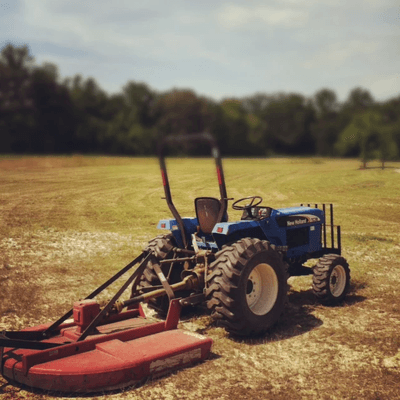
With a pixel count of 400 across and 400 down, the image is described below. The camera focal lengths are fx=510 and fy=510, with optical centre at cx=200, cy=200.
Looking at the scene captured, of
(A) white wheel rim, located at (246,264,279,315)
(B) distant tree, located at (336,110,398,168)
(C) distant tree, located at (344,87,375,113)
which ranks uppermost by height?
(C) distant tree, located at (344,87,375,113)

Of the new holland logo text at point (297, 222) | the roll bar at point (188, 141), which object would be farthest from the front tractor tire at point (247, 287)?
the new holland logo text at point (297, 222)

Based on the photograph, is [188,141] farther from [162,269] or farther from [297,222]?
[297,222]

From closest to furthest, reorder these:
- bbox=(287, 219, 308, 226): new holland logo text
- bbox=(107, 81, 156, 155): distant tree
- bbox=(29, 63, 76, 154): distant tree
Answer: bbox=(287, 219, 308, 226): new holland logo text < bbox=(107, 81, 156, 155): distant tree < bbox=(29, 63, 76, 154): distant tree

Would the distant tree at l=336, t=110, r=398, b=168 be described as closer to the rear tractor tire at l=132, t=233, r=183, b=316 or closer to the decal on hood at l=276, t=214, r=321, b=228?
the decal on hood at l=276, t=214, r=321, b=228

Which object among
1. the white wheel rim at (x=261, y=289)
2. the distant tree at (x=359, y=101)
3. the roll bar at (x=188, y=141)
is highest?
the distant tree at (x=359, y=101)

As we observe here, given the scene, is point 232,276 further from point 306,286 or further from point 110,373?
point 306,286

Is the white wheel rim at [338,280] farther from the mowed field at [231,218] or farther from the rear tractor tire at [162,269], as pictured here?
the rear tractor tire at [162,269]

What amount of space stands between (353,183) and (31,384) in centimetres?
968

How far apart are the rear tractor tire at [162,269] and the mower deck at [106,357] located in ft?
3.27

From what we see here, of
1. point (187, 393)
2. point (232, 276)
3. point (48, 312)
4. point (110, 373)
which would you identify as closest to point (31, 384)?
point (110, 373)

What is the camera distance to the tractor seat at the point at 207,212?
249 inches

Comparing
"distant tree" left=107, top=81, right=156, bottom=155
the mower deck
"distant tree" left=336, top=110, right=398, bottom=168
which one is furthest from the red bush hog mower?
"distant tree" left=107, top=81, right=156, bottom=155

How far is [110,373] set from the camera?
4469mm

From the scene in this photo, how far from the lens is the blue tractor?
224 inches
